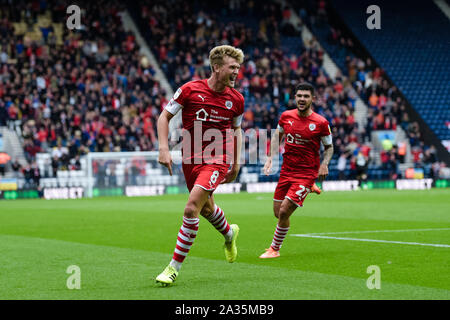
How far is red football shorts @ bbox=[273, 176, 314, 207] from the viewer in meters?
10.8

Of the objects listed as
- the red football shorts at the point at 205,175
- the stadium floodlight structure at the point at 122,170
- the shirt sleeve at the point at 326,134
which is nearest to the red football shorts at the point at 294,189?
the shirt sleeve at the point at 326,134

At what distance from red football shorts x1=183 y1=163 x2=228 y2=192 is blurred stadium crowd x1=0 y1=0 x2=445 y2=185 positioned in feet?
79.9

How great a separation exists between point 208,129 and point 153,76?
31003 millimetres

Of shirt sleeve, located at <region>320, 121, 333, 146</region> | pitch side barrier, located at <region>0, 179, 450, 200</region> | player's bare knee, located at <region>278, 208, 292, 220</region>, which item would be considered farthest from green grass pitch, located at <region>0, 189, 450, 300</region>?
pitch side barrier, located at <region>0, 179, 450, 200</region>

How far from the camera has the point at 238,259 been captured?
1027cm

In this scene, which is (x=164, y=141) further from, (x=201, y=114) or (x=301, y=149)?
(x=301, y=149)

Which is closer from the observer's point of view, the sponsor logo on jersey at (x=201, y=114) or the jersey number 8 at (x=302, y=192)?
the sponsor logo on jersey at (x=201, y=114)

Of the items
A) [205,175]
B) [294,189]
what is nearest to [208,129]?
[205,175]

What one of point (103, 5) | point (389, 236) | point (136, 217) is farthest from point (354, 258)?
point (103, 5)

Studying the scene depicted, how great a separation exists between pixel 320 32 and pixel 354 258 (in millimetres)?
36335

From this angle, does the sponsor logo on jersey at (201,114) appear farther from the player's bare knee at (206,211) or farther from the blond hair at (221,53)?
the player's bare knee at (206,211)

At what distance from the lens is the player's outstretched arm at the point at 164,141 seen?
768 centimetres

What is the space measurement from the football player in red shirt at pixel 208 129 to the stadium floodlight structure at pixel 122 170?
22.9 meters

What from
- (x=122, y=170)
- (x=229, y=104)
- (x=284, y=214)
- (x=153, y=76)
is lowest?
(x=122, y=170)
